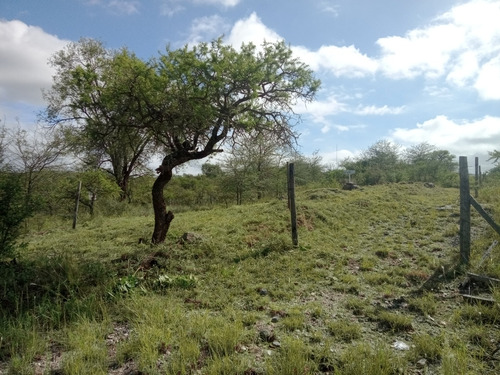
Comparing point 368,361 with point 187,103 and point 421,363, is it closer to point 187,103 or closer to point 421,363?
point 421,363

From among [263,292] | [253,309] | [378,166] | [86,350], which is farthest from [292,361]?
[378,166]

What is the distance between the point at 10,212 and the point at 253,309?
517 centimetres

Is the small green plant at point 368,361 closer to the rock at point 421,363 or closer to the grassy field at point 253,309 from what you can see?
the grassy field at point 253,309

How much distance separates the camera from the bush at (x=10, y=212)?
5.96 meters

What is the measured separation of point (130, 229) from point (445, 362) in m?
10.6

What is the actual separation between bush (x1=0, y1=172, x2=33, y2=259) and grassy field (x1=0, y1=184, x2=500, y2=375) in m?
0.44

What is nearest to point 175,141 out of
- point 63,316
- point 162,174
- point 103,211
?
point 162,174

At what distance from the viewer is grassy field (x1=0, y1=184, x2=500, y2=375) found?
3.18 m

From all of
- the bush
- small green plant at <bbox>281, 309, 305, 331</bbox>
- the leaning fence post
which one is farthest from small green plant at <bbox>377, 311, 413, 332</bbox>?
the bush

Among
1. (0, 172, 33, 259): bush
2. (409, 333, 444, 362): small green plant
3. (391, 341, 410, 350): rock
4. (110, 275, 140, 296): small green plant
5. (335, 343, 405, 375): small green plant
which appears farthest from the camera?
(0, 172, 33, 259): bush

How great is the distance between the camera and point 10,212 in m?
6.02

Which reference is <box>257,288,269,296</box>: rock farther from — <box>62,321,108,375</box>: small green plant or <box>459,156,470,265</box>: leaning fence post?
<box>459,156,470,265</box>: leaning fence post

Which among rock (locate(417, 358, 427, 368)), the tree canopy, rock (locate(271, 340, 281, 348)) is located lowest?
rock (locate(271, 340, 281, 348))

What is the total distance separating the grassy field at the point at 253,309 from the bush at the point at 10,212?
44 cm
